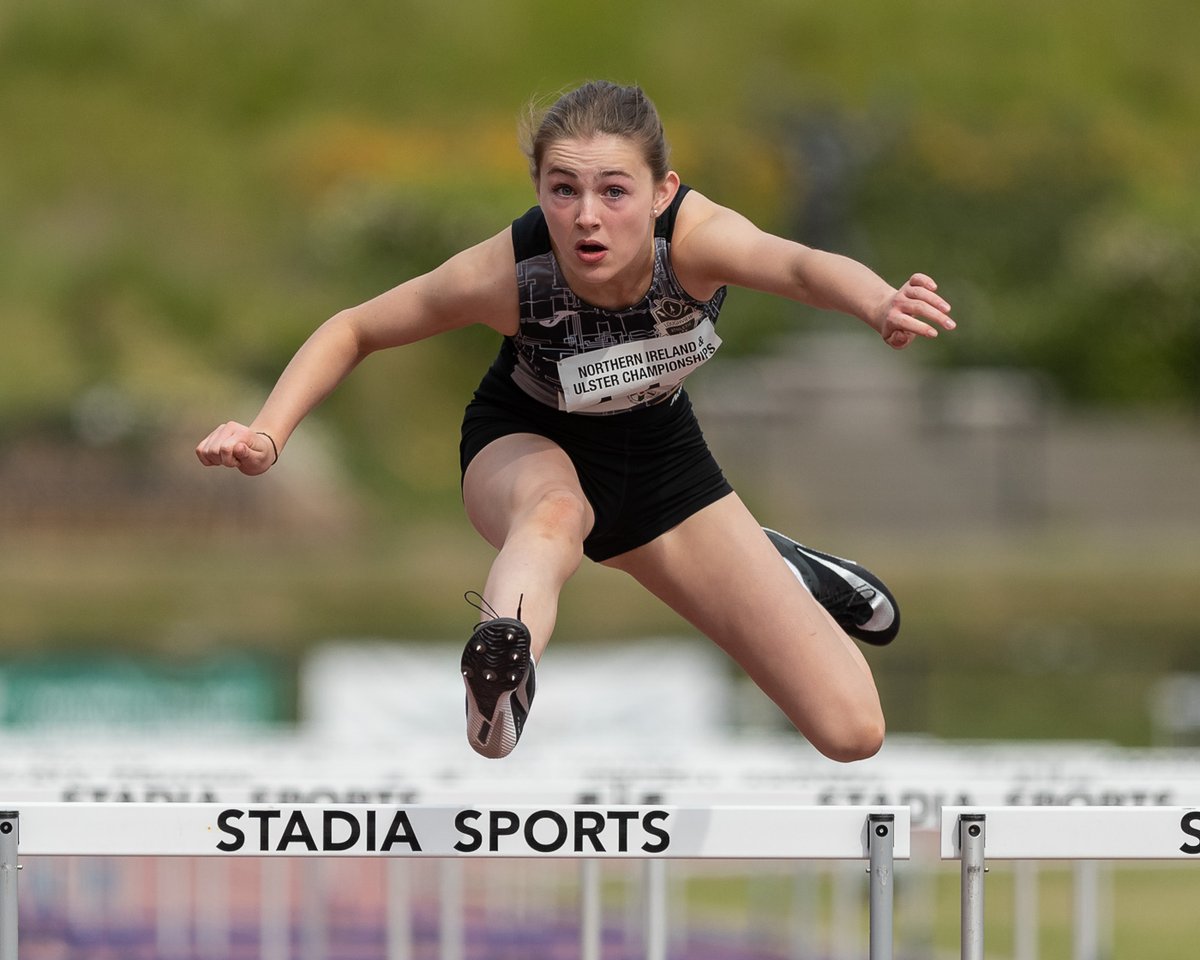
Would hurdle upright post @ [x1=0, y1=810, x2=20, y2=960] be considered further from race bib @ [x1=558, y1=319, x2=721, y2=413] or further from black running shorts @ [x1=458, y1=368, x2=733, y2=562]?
race bib @ [x1=558, y1=319, x2=721, y2=413]

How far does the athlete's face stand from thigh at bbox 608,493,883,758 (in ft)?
2.27

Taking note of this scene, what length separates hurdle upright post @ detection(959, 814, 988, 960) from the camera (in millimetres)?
3916

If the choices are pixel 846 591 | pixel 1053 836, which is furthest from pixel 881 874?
pixel 846 591

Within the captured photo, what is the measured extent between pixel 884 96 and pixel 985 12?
408 inches

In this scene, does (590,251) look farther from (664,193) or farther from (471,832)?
(471,832)

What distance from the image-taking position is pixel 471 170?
37.9 meters

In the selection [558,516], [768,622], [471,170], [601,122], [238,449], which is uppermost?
[471,170]

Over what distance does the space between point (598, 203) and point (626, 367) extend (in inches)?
15.9

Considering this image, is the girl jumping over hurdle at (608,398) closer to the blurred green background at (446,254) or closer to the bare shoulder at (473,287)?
the bare shoulder at (473,287)

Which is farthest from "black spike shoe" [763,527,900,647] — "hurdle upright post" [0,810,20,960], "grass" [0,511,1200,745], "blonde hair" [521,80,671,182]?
"grass" [0,511,1200,745]

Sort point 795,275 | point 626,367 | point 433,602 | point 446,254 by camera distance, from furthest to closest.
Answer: point 446,254 → point 433,602 → point 626,367 → point 795,275

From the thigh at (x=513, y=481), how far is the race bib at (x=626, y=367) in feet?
0.46

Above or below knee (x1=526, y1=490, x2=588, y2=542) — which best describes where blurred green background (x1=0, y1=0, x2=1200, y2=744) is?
above

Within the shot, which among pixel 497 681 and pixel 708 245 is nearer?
pixel 497 681
